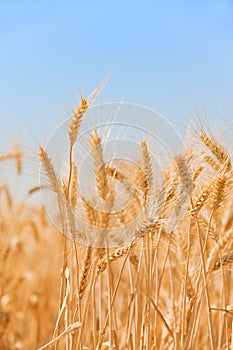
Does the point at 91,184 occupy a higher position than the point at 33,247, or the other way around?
the point at 33,247

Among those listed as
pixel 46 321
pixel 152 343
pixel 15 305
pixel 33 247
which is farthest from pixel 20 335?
pixel 33 247

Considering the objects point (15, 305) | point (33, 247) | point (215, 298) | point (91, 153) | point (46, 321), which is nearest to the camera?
point (91, 153)

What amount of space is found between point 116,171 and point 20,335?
1791 millimetres

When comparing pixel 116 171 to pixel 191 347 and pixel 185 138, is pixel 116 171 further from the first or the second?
pixel 191 347

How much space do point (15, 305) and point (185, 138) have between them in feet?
7.42

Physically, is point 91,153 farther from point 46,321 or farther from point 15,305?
point 15,305

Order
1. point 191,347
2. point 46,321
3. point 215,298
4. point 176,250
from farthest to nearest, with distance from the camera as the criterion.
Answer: point 46,321
point 215,298
point 176,250
point 191,347

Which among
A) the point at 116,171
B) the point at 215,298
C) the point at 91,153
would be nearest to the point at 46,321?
the point at 215,298

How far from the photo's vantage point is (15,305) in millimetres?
3561

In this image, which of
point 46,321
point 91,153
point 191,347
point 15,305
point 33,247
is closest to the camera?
point 91,153

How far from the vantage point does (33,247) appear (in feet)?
17.9

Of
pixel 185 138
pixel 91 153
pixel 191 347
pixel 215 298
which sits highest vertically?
pixel 185 138

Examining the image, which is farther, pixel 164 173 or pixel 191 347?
pixel 164 173

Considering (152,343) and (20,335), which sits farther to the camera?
(20,335)
